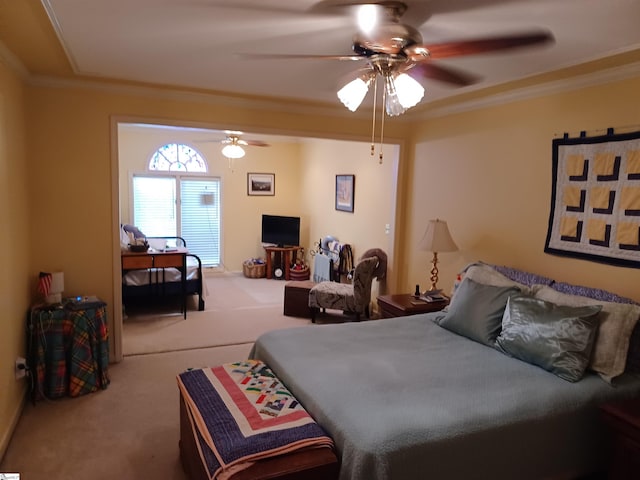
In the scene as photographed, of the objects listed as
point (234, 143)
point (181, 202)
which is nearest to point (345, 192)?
point (234, 143)

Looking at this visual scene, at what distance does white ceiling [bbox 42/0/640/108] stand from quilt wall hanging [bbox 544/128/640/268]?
59cm

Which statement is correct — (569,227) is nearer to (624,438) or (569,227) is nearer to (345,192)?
(624,438)

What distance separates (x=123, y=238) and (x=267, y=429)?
499 cm

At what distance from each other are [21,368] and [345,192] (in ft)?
15.0

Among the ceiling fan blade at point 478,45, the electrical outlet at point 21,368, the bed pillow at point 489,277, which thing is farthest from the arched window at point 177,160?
the ceiling fan blade at point 478,45

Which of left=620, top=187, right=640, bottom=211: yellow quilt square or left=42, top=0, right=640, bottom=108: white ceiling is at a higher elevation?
left=42, top=0, right=640, bottom=108: white ceiling

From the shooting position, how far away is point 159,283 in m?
5.30

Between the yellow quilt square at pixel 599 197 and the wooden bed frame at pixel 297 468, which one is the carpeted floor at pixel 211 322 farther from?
the yellow quilt square at pixel 599 197

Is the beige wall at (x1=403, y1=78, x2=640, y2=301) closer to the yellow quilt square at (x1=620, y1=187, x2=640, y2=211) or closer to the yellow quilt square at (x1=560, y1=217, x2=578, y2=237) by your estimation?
the yellow quilt square at (x1=560, y1=217, x2=578, y2=237)

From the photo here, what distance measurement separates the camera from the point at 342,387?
2.13 m

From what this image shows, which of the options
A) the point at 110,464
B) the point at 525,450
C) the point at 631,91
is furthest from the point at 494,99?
the point at 110,464

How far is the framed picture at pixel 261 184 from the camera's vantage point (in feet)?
26.3

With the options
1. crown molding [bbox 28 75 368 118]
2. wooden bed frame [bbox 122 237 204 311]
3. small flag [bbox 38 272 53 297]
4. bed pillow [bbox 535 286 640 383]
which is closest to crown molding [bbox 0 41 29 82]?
crown molding [bbox 28 75 368 118]

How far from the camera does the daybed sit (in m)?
1.81
